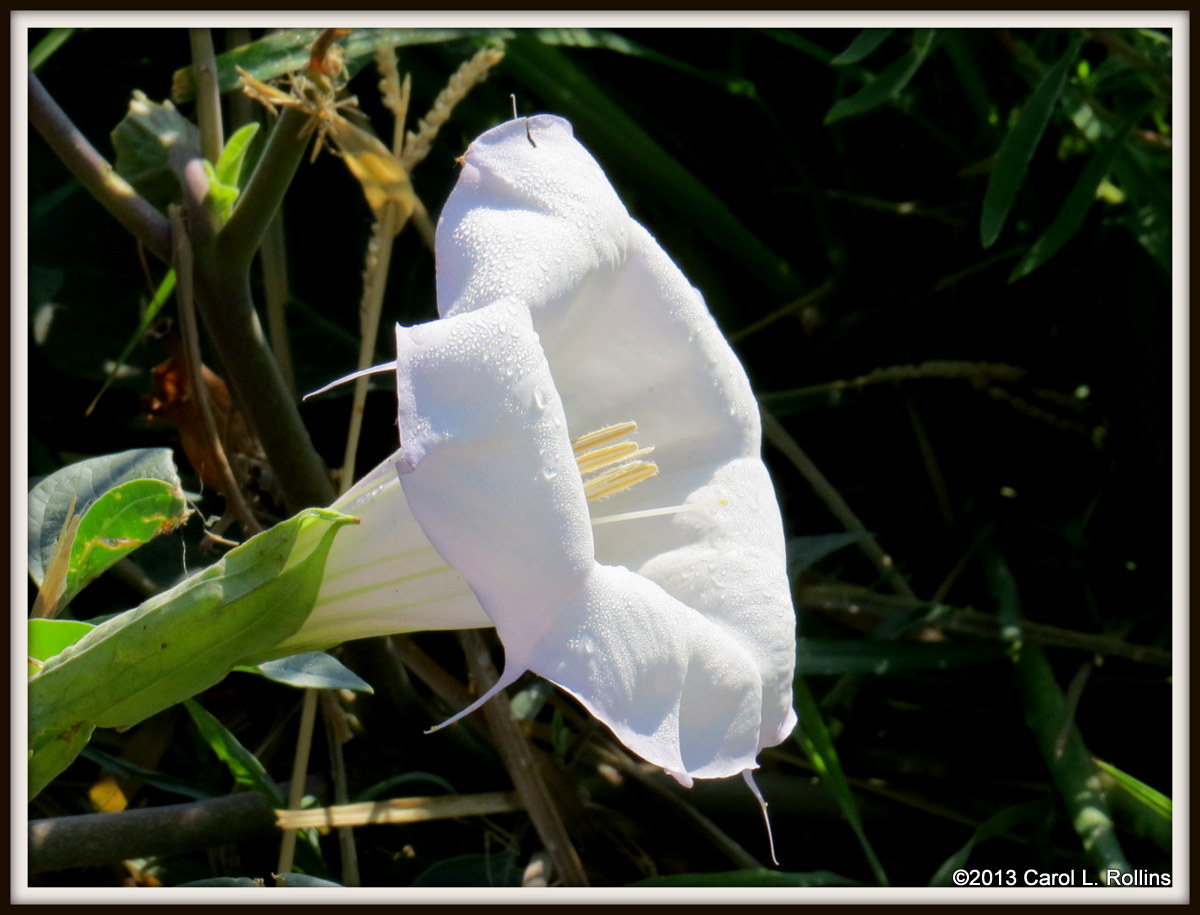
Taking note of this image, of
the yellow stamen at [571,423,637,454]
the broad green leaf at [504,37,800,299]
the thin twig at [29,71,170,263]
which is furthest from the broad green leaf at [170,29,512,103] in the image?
the yellow stamen at [571,423,637,454]

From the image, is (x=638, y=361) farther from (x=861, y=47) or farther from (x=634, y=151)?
(x=634, y=151)

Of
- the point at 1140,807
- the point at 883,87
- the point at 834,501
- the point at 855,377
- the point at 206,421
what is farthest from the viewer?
the point at 855,377

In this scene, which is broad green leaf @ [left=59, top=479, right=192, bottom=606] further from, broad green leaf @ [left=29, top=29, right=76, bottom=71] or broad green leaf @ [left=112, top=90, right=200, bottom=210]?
broad green leaf @ [left=29, top=29, right=76, bottom=71]

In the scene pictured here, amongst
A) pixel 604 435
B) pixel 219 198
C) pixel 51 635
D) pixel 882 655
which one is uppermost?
pixel 219 198

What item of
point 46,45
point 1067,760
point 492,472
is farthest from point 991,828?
point 46,45

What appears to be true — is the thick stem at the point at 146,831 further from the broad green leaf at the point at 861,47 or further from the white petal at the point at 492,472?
the broad green leaf at the point at 861,47

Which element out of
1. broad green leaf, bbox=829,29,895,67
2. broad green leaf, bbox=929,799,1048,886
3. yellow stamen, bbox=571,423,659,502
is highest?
broad green leaf, bbox=829,29,895,67

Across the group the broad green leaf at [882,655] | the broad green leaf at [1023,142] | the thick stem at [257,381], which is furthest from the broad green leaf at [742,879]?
the broad green leaf at [1023,142]
